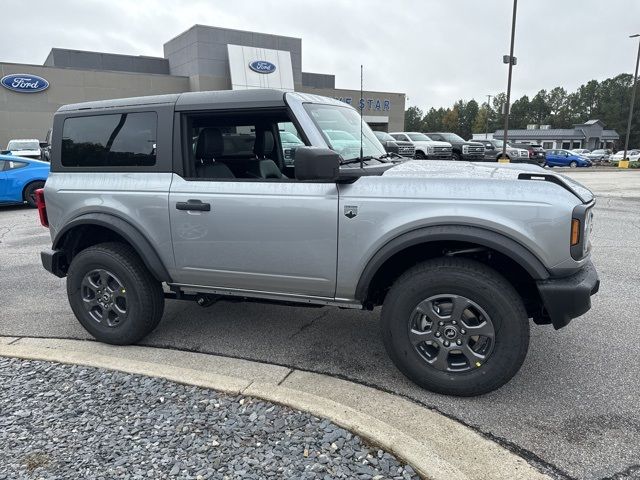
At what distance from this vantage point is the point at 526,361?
11.4 feet

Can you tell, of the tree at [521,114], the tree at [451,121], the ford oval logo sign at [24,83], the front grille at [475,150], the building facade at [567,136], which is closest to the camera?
the front grille at [475,150]

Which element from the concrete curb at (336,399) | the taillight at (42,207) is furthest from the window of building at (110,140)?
the concrete curb at (336,399)

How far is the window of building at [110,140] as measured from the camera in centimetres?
359

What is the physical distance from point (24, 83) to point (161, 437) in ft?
110

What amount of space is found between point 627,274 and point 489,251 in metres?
3.64

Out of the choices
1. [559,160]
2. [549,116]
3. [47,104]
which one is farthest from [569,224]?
[549,116]

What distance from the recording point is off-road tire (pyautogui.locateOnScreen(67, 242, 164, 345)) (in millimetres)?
3662

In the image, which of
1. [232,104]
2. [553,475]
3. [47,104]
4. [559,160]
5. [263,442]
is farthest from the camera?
[559,160]

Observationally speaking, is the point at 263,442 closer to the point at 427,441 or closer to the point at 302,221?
the point at 427,441

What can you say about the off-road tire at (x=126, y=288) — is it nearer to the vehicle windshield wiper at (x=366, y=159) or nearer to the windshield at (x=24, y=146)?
the vehicle windshield wiper at (x=366, y=159)

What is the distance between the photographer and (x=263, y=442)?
252 cm

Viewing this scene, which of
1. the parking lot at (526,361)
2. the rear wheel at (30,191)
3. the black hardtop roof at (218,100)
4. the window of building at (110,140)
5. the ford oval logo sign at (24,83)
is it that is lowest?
the parking lot at (526,361)

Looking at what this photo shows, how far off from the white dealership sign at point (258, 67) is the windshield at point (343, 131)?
101 feet

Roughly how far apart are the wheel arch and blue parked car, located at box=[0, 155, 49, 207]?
11.3 metres
